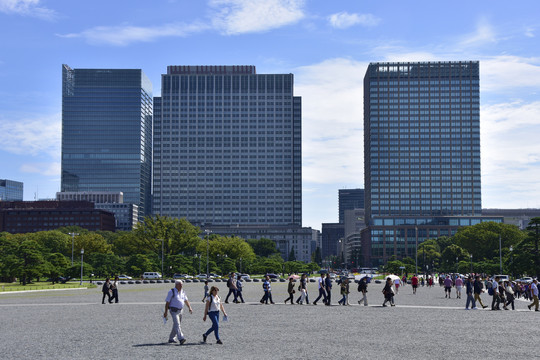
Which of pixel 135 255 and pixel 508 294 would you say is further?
pixel 135 255

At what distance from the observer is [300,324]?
88.4 ft

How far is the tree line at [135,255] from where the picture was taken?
84.0 m

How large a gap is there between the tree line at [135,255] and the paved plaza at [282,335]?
52593 mm

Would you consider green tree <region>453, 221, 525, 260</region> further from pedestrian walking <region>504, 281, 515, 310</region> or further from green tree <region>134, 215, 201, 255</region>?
pedestrian walking <region>504, 281, 515, 310</region>

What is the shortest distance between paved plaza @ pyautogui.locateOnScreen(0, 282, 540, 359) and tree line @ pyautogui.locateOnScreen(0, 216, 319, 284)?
5259 centimetres

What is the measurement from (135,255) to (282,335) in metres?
87.1

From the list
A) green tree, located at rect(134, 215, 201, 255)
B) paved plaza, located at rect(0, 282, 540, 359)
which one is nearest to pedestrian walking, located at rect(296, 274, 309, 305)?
paved plaza, located at rect(0, 282, 540, 359)

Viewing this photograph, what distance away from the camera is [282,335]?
22781mm

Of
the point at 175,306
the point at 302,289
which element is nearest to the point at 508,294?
the point at 302,289

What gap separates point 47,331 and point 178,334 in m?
6.97

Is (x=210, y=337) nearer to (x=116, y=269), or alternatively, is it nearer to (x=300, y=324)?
(x=300, y=324)

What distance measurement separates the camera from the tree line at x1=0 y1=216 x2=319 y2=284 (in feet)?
276

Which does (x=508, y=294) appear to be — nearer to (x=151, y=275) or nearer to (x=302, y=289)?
(x=302, y=289)

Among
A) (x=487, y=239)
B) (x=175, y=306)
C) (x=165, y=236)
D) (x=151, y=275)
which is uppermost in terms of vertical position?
(x=165, y=236)
